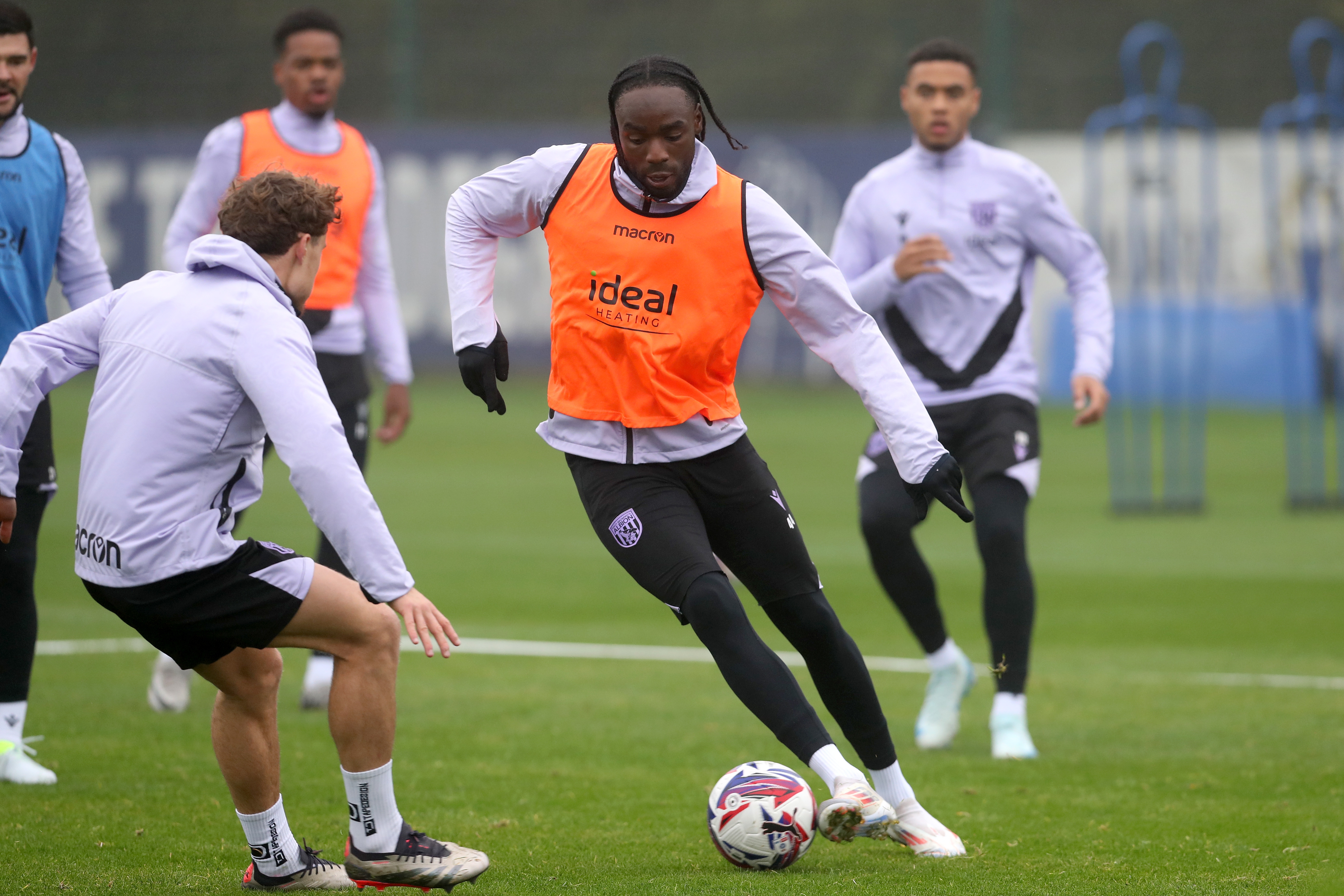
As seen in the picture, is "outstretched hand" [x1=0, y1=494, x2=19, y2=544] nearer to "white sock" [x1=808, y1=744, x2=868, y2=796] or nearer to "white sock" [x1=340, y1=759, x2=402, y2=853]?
"white sock" [x1=340, y1=759, x2=402, y2=853]

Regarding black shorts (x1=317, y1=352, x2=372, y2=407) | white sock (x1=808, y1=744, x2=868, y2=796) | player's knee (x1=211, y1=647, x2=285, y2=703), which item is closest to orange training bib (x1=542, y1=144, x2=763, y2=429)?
white sock (x1=808, y1=744, x2=868, y2=796)

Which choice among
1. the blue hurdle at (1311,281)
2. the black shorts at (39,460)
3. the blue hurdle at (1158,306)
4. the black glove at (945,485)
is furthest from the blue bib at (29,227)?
the blue hurdle at (1311,281)

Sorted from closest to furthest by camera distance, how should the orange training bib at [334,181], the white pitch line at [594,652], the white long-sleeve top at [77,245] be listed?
1. the white long-sleeve top at [77,245]
2. the orange training bib at [334,181]
3. the white pitch line at [594,652]

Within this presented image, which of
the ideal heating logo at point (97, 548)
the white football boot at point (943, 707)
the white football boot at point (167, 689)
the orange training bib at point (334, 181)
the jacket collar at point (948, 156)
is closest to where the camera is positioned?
the ideal heating logo at point (97, 548)

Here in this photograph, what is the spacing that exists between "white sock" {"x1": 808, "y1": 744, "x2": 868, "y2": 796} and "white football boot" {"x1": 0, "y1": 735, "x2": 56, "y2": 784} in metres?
2.80

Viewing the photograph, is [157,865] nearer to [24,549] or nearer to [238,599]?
[238,599]

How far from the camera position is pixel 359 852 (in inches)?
171

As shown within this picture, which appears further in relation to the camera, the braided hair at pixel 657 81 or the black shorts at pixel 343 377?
the black shorts at pixel 343 377

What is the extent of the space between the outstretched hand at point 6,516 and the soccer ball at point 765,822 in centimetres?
210

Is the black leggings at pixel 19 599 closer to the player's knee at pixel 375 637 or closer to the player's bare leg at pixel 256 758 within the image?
the player's bare leg at pixel 256 758

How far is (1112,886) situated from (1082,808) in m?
1.09

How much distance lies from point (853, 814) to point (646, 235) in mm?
1691

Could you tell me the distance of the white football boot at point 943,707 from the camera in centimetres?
666

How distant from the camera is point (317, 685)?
7.31m
